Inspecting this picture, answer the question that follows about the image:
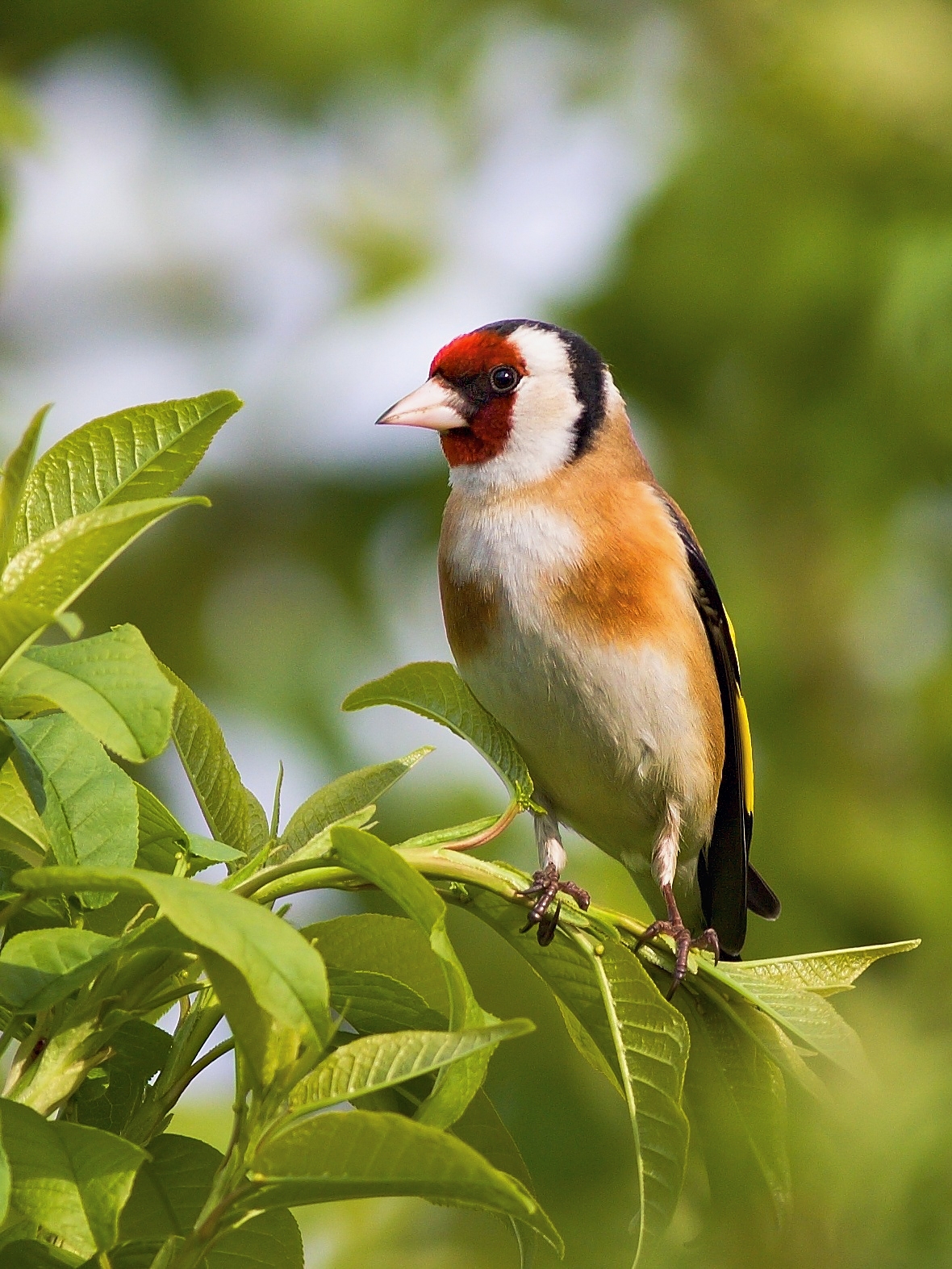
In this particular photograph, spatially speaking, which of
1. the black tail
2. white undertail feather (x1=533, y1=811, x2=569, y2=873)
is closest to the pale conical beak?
white undertail feather (x1=533, y1=811, x2=569, y2=873)

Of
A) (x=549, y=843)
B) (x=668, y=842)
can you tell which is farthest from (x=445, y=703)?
(x=668, y=842)

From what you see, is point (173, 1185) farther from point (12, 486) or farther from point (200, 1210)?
point (12, 486)

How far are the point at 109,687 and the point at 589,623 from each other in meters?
2.03

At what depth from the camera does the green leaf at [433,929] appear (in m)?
1.13

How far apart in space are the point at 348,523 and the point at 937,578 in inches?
86.1

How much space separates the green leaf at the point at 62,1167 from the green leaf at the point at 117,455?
50 cm

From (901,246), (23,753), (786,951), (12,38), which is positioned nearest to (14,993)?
(23,753)

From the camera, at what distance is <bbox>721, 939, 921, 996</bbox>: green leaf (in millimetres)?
1572

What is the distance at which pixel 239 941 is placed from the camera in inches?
38.9

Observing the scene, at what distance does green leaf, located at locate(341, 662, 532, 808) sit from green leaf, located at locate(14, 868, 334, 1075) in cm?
63

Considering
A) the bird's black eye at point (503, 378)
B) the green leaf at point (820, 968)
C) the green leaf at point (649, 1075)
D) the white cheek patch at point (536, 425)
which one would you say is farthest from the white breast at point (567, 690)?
the green leaf at point (649, 1075)

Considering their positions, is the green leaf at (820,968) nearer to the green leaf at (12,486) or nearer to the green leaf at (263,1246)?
the green leaf at (263,1246)

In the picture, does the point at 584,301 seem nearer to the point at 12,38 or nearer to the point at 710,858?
the point at 12,38

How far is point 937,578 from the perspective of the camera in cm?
543
